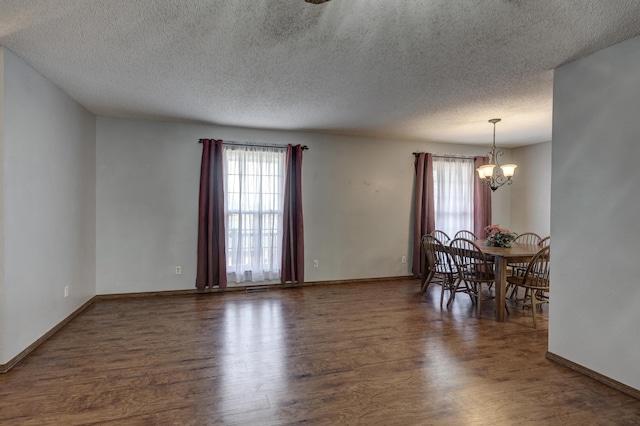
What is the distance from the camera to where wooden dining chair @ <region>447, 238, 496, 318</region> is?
12.7 feet

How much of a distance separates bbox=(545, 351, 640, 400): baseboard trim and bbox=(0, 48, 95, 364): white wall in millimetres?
4370

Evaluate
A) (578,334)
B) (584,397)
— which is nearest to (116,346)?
(584,397)

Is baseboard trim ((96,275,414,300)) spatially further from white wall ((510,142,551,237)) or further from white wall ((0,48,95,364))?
white wall ((510,142,551,237))

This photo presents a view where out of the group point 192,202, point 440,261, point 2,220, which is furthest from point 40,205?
point 440,261

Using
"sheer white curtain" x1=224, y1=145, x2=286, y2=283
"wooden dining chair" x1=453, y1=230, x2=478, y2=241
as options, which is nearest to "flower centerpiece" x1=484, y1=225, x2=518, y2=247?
"wooden dining chair" x1=453, y1=230, x2=478, y2=241

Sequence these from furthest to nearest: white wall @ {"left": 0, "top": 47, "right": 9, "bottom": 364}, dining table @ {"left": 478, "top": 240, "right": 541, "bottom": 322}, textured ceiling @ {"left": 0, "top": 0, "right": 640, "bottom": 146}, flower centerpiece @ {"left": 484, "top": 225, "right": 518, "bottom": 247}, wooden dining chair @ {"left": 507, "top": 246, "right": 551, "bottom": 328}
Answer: flower centerpiece @ {"left": 484, "top": 225, "right": 518, "bottom": 247} → dining table @ {"left": 478, "top": 240, "right": 541, "bottom": 322} → wooden dining chair @ {"left": 507, "top": 246, "right": 551, "bottom": 328} → white wall @ {"left": 0, "top": 47, "right": 9, "bottom": 364} → textured ceiling @ {"left": 0, "top": 0, "right": 640, "bottom": 146}

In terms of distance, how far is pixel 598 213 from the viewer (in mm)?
2439

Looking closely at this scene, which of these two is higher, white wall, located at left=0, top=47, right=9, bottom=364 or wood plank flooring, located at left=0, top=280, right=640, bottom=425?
white wall, located at left=0, top=47, right=9, bottom=364

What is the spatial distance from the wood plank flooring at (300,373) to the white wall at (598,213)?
0.96 ft

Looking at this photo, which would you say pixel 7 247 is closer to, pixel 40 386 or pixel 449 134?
pixel 40 386

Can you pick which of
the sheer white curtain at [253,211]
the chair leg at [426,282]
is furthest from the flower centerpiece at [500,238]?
the sheer white curtain at [253,211]

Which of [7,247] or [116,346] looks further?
[116,346]

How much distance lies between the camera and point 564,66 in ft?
8.83

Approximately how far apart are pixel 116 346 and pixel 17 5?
2653 mm
